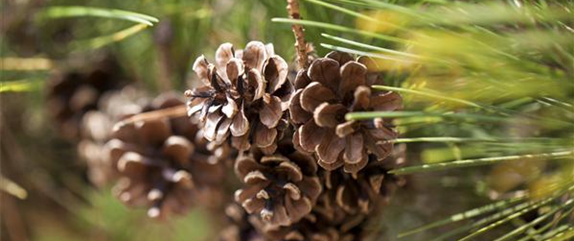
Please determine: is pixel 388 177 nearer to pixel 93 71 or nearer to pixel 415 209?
pixel 415 209

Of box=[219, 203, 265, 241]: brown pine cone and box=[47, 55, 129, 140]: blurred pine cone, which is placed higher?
box=[47, 55, 129, 140]: blurred pine cone

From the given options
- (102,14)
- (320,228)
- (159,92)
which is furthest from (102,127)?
(320,228)

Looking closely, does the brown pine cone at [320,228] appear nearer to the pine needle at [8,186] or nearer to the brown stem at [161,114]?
the brown stem at [161,114]

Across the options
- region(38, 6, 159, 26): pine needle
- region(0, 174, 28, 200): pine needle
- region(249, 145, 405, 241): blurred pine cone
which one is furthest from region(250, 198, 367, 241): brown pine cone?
region(0, 174, 28, 200): pine needle

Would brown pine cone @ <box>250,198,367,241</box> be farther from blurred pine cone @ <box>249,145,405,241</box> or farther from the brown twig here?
the brown twig

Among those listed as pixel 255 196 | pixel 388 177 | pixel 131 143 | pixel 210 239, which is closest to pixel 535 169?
pixel 388 177

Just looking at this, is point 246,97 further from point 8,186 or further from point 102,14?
point 8,186

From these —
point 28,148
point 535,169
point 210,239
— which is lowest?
point 210,239

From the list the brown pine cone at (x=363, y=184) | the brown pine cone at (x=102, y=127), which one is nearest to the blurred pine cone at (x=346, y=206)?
the brown pine cone at (x=363, y=184)
